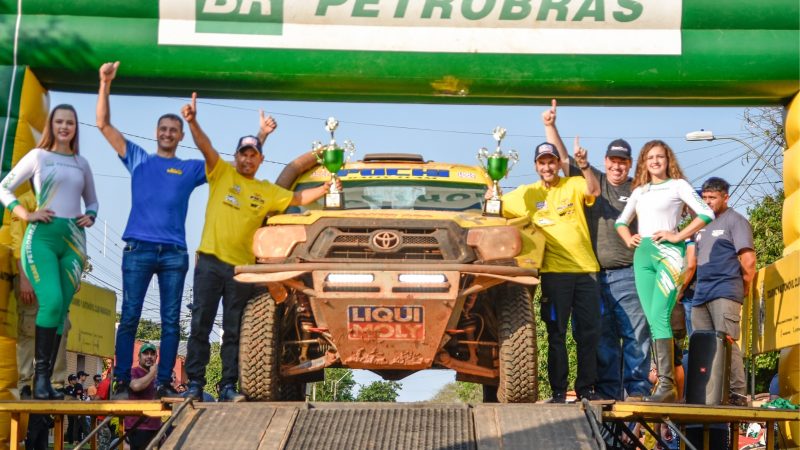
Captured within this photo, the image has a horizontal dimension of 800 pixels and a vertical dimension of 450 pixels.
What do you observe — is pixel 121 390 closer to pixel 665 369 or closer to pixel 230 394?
pixel 230 394

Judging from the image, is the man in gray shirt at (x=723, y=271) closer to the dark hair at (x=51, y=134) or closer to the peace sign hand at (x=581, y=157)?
the peace sign hand at (x=581, y=157)

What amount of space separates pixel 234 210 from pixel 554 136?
281 cm

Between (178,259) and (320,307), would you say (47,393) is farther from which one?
(320,307)

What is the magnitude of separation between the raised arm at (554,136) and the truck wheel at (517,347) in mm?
1710

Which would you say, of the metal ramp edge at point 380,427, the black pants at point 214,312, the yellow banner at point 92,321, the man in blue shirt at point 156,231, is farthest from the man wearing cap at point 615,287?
the yellow banner at point 92,321

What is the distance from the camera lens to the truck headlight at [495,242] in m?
7.92

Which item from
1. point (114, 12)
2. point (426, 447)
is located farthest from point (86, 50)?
point (426, 447)

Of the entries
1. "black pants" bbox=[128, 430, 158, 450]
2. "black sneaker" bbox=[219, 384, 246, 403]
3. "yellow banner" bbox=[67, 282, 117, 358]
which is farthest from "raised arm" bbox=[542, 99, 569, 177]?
"yellow banner" bbox=[67, 282, 117, 358]

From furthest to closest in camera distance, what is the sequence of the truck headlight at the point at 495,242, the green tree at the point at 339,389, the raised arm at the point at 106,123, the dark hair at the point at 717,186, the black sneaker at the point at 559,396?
the green tree at the point at 339,389, the dark hair at the point at 717,186, the raised arm at the point at 106,123, the black sneaker at the point at 559,396, the truck headlight at the point at 495,242

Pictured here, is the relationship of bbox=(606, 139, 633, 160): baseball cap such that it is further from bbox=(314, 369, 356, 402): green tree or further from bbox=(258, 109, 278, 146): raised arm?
bbox=(314, 369, 356, 402): green tree

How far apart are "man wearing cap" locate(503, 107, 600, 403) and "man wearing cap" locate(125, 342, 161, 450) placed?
3215 mm

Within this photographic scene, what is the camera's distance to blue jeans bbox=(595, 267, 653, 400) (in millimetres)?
8977

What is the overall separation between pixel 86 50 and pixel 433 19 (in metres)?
2.92

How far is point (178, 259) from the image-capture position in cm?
867
